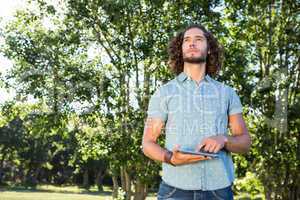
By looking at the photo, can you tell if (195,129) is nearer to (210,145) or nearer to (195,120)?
(195,120)

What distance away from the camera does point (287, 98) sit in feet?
47.9

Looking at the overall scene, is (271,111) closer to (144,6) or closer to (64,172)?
(144,6)

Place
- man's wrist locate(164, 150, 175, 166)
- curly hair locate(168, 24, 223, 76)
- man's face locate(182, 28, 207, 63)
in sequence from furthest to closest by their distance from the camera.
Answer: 1. curly hair locate(168, 24, 223, 76)
2. man's face locate(182, 28, 207, 63)
3. man's wrist locate(164, 150, 175, 166)

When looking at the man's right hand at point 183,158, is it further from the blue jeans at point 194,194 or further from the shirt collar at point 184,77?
the shirt collar at point 184,77

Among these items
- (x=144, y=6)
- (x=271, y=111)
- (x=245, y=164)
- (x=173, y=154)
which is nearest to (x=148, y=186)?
(x=245, y=164)

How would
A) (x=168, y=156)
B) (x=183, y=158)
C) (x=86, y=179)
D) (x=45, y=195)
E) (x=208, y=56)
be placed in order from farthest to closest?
(x=86, y=179) → (x=45, y=195) → (x=208, y=56) → (x=168, y=156) → (x=183, y=158)

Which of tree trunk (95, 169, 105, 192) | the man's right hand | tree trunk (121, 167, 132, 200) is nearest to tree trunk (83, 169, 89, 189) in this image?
tree trunk (95, 169, 105, 192)

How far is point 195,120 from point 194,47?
0.44 meters

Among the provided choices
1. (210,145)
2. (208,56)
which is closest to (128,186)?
(208,56)

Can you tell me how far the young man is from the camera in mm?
2801

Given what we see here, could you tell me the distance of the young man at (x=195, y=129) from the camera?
280 cm

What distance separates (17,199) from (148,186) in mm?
20500

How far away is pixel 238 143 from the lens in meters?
2.86

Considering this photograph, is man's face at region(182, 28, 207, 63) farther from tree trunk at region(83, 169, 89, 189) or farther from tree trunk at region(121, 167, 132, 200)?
tree trunk at region(83, 169, 89, 189)
